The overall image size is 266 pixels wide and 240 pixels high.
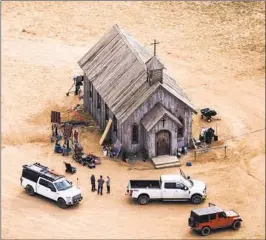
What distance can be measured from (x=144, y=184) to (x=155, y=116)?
24.3 ft

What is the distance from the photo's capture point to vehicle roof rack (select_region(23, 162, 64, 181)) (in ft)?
212

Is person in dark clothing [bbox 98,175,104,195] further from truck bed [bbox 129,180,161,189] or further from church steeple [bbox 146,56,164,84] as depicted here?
church steeple [bbox 146,56,164,84]

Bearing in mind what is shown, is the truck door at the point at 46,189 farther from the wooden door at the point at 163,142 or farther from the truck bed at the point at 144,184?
the wooden door at the point at 163,142

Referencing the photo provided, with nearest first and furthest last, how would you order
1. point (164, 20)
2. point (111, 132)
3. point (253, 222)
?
point (253, 222)
point (111, 132)
point (164, 20)

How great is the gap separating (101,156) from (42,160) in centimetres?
490

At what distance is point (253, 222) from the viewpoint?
61.8m

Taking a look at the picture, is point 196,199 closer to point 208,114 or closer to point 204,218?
point 204,218

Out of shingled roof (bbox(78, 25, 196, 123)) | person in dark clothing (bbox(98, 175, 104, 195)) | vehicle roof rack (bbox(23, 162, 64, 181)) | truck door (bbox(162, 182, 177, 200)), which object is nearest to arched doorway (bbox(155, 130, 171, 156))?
shingled roof (bbox(78, 25, 196, 123))

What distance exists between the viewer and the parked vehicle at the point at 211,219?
2352 inches

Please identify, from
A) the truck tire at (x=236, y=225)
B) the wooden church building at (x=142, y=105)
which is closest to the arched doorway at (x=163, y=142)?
the wooden church building at (x=142, y=105)

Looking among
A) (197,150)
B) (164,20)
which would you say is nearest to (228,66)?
(164,20)

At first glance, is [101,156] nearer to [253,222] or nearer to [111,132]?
[111,132]

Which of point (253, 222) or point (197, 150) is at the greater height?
point (197, 150)

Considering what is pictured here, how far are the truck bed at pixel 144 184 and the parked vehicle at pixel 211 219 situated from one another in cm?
497
